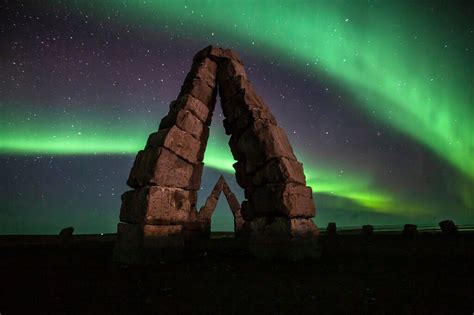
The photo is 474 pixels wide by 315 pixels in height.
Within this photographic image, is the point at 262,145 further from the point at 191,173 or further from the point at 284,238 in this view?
the point at 284,238

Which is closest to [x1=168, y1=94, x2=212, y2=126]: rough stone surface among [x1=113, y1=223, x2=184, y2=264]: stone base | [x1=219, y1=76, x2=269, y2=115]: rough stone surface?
[x1=219, y1=76, x2=269, y2=115]: rough stone surface

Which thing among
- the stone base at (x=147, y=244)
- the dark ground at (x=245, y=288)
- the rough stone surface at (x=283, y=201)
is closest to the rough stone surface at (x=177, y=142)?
the stone base at (x=147, y=244)

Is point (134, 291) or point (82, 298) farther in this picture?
point (134, 291)

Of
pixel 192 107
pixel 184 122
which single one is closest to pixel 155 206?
pixel 184 122

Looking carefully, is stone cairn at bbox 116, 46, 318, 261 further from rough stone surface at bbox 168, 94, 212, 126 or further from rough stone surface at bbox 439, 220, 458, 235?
rough stone surface at bbox 439, 220, 458, 235

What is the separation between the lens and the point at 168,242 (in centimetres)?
636

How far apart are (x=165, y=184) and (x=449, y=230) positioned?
15907 mm

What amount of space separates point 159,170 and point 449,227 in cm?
1619

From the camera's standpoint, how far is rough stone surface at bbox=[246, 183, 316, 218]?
618cm

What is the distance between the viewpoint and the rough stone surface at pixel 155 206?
6.09m

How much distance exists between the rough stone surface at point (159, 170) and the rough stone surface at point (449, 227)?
1519cm

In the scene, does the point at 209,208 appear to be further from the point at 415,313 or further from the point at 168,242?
the point at 415,313

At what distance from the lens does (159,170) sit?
21.1 ft

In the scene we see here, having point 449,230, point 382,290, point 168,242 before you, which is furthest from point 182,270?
point 449,230
